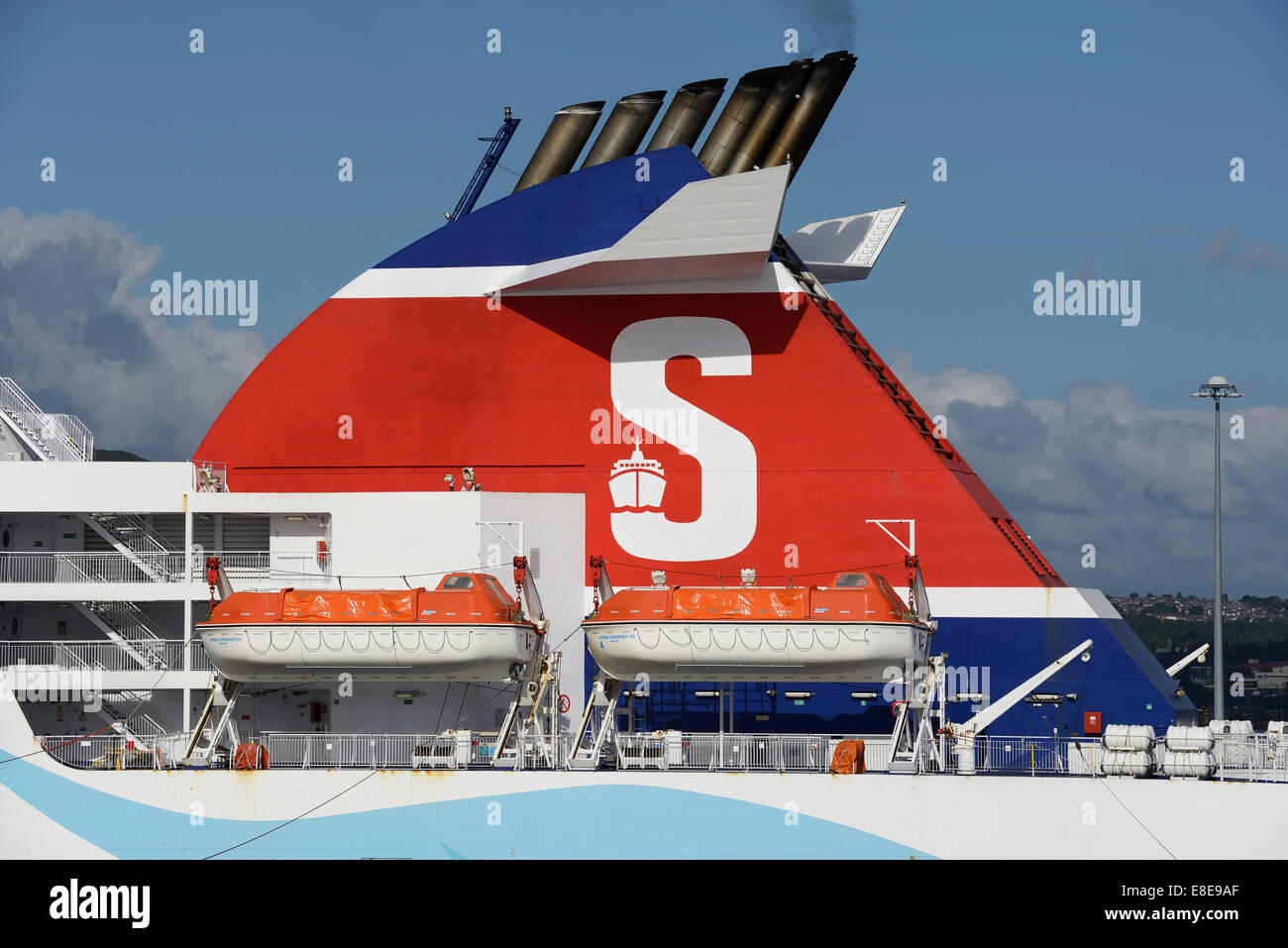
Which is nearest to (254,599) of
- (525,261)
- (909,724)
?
(525,261)

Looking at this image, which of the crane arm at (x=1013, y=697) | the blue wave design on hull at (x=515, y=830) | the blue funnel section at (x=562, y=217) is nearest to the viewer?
the blue wave design on hull at (x=515, y=830)

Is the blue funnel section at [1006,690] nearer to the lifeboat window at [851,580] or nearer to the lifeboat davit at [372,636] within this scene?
the lifeboat window at [851,580]

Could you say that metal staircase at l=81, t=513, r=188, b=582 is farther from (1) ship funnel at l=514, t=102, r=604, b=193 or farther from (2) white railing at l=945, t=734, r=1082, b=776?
(2) white railing at l=945, t=734, r=1082, b=776

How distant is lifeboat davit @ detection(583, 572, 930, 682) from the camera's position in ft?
74.9

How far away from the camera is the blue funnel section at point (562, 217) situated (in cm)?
2725

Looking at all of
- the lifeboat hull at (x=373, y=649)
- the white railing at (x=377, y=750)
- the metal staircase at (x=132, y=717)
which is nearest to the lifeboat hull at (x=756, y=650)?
the lifeboat hull at (x=373, y=649)

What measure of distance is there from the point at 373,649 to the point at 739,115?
1226cm

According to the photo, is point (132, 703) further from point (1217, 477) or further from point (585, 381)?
point (1217, 477)

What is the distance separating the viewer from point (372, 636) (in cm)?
2347

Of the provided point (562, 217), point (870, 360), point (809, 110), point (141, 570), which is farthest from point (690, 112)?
point (141, 570)

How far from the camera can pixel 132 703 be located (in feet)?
86.1

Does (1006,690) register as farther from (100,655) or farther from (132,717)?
(100,655)

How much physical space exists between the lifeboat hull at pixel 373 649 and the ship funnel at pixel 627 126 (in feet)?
32.5
